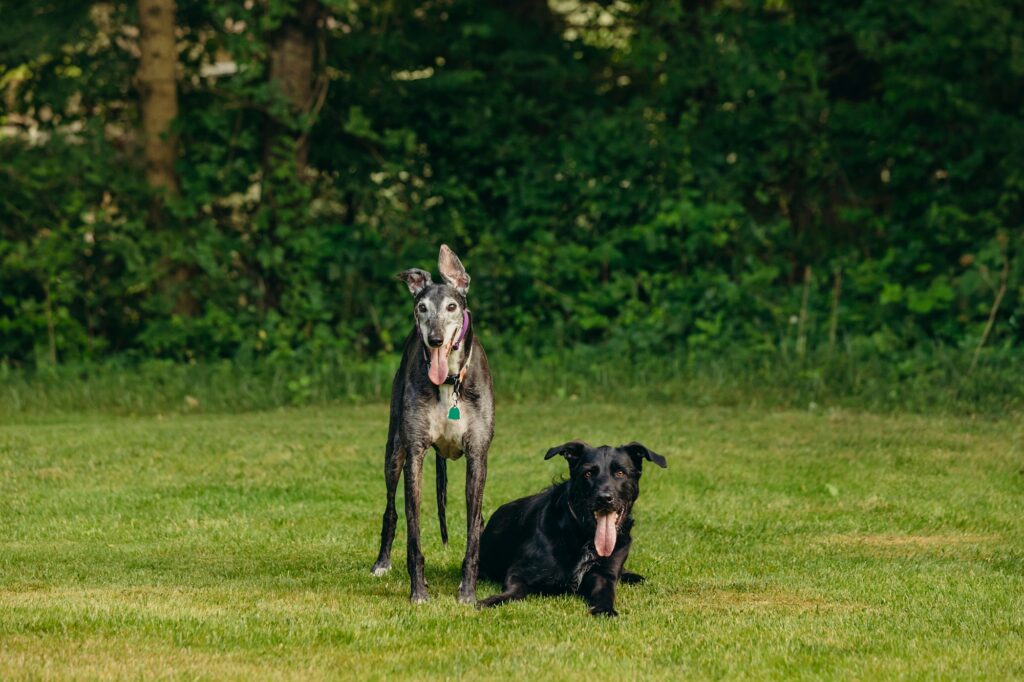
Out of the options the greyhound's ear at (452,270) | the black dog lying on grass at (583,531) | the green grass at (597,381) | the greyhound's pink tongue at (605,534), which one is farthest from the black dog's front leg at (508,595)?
the green grass at (597,381)

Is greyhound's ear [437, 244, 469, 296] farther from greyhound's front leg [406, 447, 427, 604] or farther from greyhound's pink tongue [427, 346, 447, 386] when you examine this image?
greyhound's front leg [406, 447, 427, 604]

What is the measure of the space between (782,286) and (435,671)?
12990mm

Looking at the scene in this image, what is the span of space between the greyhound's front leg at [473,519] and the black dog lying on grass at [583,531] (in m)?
0.13

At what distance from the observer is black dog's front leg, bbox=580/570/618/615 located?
7.00 m

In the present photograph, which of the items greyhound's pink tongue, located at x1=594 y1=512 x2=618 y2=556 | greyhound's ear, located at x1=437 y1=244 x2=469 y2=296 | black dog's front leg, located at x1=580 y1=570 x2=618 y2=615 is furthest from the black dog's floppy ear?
greyhound's ear, located at x1=437 y1=244 x2=469 y2=296

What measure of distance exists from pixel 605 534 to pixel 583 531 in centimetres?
19

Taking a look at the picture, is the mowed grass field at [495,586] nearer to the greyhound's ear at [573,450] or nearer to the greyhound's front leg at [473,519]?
the greyhound's front leg at [473,519]

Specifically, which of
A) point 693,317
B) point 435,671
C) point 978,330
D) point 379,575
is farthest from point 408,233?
point 435,671

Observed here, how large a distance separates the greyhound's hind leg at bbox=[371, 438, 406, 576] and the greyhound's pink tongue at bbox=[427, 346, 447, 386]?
946mm

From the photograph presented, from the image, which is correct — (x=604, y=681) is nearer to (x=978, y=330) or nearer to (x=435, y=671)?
(x=435, y=671)

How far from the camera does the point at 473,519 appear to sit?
752cm

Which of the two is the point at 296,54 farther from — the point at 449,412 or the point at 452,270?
the point at 449,412

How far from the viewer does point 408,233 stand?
1886cm

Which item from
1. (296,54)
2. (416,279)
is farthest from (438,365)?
(296,54)
